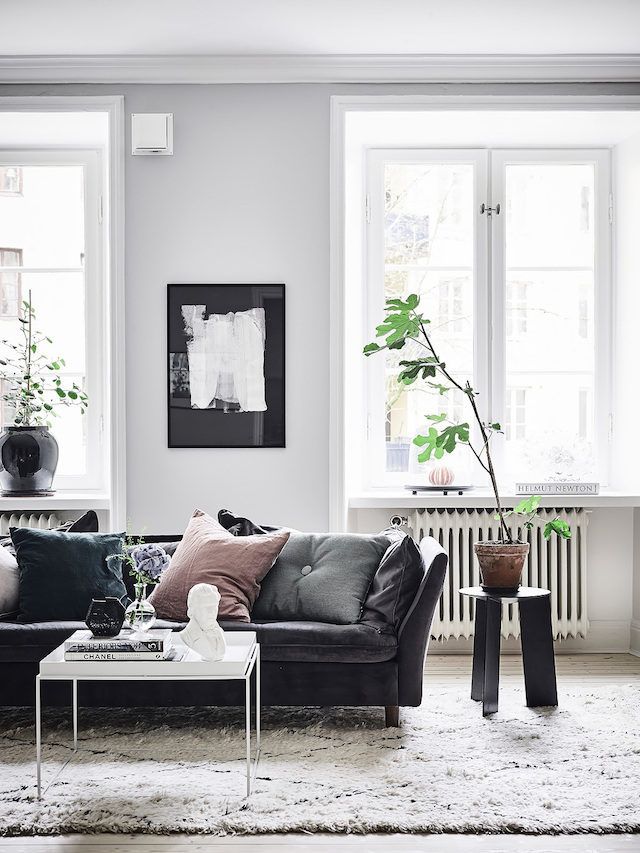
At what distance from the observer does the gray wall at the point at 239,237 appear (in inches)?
180

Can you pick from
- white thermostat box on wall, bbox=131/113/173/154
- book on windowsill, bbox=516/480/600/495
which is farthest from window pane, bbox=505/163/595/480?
white thermostat box on wall, bbox=131/113/173/154

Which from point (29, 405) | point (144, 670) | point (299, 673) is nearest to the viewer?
point (144, 670)

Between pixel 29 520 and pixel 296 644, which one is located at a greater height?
pixel 29 520

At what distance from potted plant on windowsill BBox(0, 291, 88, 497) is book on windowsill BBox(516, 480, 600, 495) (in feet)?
7.77

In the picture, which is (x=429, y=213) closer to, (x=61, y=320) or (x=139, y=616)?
(x=61, y=320)

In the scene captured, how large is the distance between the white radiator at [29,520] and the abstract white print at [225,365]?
0.92m

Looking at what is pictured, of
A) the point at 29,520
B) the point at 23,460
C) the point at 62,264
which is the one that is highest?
the point at 62,264

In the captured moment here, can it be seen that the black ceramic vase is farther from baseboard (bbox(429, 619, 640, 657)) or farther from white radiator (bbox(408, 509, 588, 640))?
baseboard (bbox(429, 619, 640, 657))

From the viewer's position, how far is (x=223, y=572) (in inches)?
143

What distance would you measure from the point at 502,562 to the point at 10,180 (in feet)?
11.0

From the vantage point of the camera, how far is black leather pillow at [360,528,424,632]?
11.5ft

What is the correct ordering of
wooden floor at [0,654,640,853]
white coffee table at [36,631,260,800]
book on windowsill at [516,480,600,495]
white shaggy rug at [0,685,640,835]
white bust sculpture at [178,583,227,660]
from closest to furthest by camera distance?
wooden floor at [0,654,640,853] → white shaggy rug at [0,685,640,835] → white coffee table at [36,631,260,800] → white bust sculpture at [178,583,227,660] → book on windowsill at [516,480,600,495]

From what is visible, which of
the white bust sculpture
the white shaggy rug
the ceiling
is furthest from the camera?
the ceiling

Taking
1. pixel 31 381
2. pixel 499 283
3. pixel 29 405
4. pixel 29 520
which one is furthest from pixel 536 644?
pixel 31 381
